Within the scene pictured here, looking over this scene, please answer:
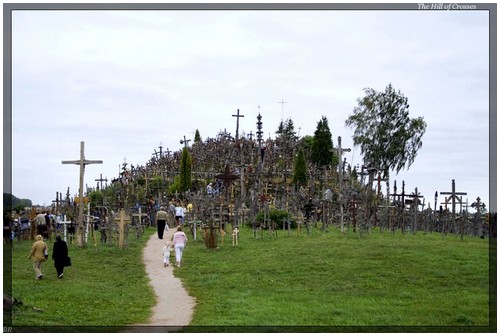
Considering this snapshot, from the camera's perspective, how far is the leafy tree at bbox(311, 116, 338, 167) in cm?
5453

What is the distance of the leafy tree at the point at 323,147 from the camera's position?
5453 cm

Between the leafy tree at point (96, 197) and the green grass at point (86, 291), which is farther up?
the leafy tree at point (96, 197)

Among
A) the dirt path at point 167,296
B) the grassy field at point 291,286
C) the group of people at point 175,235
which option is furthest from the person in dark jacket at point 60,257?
the group of people at point 175,235

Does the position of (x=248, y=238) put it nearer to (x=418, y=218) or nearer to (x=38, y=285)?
(x=418, y=218)

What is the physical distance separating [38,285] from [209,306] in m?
5.13

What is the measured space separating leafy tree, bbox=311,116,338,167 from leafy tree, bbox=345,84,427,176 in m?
3.23

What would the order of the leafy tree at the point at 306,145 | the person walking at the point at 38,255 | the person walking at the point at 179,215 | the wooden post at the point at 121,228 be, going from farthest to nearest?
the leafy tree at the point at 306,145 → the person walking at the point at 179,215 → the wooden post at the point at 121,228 → the person walking at the point at 38,255

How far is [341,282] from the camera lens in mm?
21422

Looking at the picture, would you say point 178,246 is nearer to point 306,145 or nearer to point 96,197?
point 96,197

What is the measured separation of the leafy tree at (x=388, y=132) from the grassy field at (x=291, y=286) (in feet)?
71.2

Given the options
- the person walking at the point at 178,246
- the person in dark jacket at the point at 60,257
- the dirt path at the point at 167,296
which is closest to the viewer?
the dirt path at the point at 167,296

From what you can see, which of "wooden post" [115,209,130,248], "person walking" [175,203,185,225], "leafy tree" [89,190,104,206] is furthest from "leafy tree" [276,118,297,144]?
"wooden post" [115,209,130,248]

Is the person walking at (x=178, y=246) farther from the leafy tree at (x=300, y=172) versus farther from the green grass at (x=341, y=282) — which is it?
the leafy tree at (x=300, y=172)

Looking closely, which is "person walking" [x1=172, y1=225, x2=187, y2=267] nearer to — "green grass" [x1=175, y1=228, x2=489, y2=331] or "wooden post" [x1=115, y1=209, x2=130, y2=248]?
"green grass" [x1=175, y1=228, x2=489, y2=331]
